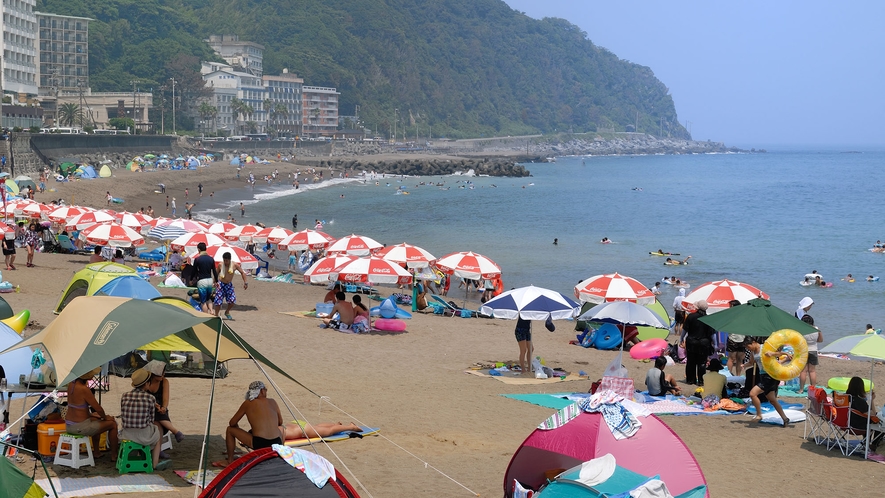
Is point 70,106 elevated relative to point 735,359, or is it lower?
elevated

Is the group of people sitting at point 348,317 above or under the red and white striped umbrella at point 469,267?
under

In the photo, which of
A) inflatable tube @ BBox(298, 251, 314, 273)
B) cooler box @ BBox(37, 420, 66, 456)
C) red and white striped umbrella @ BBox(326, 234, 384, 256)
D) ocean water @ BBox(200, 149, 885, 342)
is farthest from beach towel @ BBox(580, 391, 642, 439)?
inflatable tube @ BBox(298, 251, 314, 273)

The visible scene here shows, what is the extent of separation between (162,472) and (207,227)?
18.5 metres

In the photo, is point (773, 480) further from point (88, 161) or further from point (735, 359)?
point (88, 161)

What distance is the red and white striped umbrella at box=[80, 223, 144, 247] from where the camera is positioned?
22672mm

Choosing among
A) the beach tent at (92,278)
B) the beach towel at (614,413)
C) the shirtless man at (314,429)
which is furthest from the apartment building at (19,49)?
the beach towel at (614,413)

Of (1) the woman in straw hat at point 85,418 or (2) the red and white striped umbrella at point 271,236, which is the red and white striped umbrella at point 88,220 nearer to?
(2) the red and white striped umbrella at point 271,236

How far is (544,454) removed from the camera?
7527 mm

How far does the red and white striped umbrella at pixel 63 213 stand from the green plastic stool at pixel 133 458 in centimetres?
1998

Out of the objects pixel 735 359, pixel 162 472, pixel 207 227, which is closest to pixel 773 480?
pixel 735 359

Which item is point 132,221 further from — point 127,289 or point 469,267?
point 127,289

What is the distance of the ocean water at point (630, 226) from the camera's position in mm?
31797

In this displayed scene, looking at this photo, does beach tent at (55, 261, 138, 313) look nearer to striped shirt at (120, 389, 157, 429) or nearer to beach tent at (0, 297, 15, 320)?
beach tent at (0, 297, 15, 320)

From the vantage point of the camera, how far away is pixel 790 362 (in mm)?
10250
